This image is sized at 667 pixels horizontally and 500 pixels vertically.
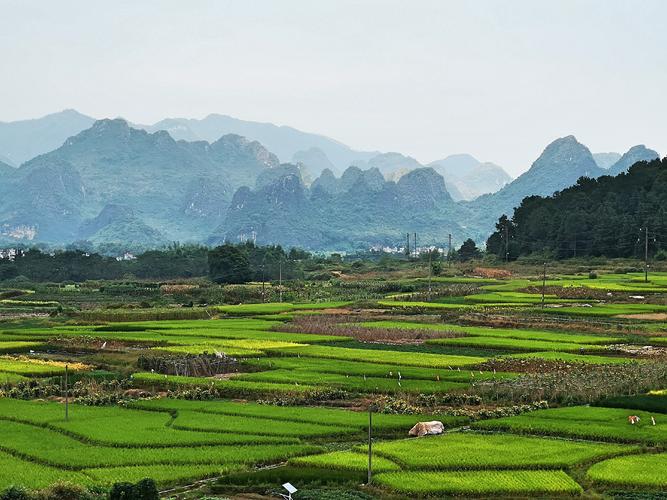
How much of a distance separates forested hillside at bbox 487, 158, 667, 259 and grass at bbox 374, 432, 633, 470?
53084 millimetres

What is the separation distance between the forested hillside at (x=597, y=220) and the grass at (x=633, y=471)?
53.8 metres

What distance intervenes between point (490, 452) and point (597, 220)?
6268 cm

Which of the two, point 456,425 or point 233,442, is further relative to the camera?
point 456,425

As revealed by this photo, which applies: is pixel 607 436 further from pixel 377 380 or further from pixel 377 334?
pixel 377 334

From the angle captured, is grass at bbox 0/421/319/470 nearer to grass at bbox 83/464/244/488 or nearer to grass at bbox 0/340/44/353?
grass at bbox 83/464/244/488

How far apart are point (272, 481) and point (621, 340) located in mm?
22851

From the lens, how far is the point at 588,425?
68.1 feet

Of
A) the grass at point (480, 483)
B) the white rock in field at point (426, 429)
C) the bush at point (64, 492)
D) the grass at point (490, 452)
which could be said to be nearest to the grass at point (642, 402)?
the grass at point (490, 452)

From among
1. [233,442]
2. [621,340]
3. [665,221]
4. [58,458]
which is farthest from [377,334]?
[665,221]

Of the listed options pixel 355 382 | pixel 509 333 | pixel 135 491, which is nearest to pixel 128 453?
pixel 135 491

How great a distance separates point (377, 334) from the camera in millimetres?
38969

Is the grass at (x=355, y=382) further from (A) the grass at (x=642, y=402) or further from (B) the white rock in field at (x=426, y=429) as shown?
(B) the white rock in field at (x=426, y=429)

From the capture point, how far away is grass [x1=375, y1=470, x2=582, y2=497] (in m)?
15.9

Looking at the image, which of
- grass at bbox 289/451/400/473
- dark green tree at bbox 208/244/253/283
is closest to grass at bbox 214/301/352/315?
dark green tree at bbox 208/244/253/283
